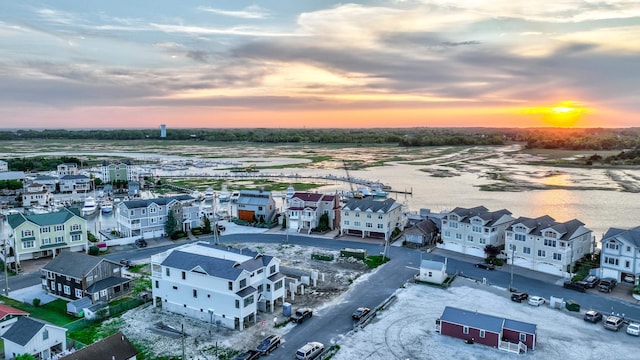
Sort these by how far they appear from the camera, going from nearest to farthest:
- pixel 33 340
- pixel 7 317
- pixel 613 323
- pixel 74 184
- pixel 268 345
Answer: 1. pixel 33 340
2. pixel 268 345
3. pixel 7 317
4. pixel 613 323
5. pixel 74 184

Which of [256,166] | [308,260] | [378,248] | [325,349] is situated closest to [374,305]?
[325,349]

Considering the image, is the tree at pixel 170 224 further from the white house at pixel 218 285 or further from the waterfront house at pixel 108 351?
the waterfront house at pixel 108 351

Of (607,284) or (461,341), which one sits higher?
(607,284)

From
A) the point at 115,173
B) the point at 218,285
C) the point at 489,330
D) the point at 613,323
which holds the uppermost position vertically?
the point at 115,173

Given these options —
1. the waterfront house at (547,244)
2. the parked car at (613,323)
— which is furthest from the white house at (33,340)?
the waterfront house at (547,244)

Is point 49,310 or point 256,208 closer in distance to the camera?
point 49,310

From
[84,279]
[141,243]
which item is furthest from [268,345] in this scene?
[141,243]

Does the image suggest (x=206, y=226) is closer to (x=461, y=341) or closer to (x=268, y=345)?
(x=268, y=345)
